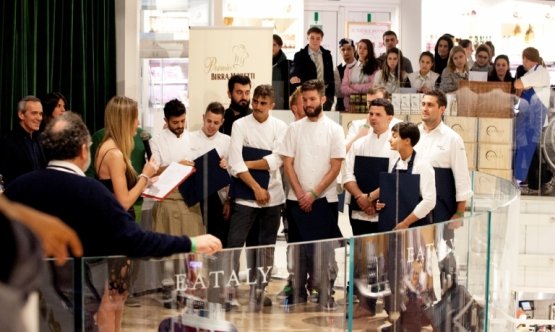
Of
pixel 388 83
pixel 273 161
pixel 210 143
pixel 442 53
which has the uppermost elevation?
pixel 442 53

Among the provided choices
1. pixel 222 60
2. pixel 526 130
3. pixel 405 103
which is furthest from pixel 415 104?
pixel 222 60

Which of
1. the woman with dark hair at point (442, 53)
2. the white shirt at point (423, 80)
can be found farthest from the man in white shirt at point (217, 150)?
the woman with dark hair at point (442, 53)

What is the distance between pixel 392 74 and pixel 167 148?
12.6 feet

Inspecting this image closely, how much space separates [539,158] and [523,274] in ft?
4.53

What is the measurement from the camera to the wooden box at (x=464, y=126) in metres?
9.09

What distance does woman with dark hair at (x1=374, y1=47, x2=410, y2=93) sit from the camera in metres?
9.51

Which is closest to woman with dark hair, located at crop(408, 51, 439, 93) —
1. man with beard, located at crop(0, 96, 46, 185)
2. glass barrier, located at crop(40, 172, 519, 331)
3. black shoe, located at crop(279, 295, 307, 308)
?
man with beard, located at crop(0, 96, 46, 185)

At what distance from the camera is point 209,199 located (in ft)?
21.4

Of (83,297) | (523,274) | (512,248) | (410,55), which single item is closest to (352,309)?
(83,297)

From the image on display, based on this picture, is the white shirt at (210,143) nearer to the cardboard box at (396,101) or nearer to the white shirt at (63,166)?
the cardboard box at (396,101)

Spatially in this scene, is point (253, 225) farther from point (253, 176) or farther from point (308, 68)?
point (308, 68)

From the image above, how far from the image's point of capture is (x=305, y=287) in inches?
148

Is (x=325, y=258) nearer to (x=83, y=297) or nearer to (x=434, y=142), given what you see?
(x=83, y=297)

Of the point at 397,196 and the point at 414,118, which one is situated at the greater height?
the point at 414,118
